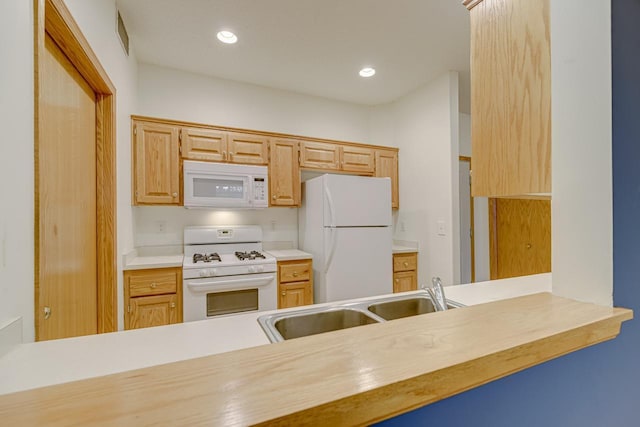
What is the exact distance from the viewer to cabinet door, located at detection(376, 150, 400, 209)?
11.5 feet

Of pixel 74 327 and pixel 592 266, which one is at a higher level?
pixel 592 266

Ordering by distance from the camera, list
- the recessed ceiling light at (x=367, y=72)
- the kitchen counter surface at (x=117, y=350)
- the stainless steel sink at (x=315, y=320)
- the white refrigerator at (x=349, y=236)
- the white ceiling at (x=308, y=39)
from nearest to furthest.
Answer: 1. the kitchen counter surface at (x=117, y=350)
2. the stainless steel sink at (x=315, y=320)
3. the white ceiling at (x=308, y=39)
4. the white refrigerator at (x=349, y=236)
5. the recessed ceiling light at (x=367, y=72)

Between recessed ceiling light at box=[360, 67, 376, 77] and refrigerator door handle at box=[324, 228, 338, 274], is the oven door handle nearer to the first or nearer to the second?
refrigerator door handle at box=[324, 228, 338, 274]

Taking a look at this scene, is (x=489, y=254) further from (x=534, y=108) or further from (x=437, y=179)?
(x=534, y=108)

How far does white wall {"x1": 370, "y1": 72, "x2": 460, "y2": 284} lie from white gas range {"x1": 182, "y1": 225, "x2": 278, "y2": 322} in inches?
69.1

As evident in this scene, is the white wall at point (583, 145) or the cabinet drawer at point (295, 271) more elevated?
the white wall at point (583, 145)

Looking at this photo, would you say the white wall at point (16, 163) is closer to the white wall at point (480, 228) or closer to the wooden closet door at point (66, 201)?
the wooden closet door at point (66, 201)

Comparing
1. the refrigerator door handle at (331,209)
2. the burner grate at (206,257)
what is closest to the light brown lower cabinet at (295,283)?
the refrigerator door handle at (331,209)

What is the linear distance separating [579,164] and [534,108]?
9.3 inches

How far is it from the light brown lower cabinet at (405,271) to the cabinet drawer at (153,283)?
223 cm

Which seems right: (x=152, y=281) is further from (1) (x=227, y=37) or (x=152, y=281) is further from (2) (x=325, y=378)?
(2) (x=325, y=378)

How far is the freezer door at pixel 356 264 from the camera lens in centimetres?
271

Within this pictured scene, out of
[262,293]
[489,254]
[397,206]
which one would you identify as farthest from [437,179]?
[262,293]

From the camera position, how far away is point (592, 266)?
828 mm
